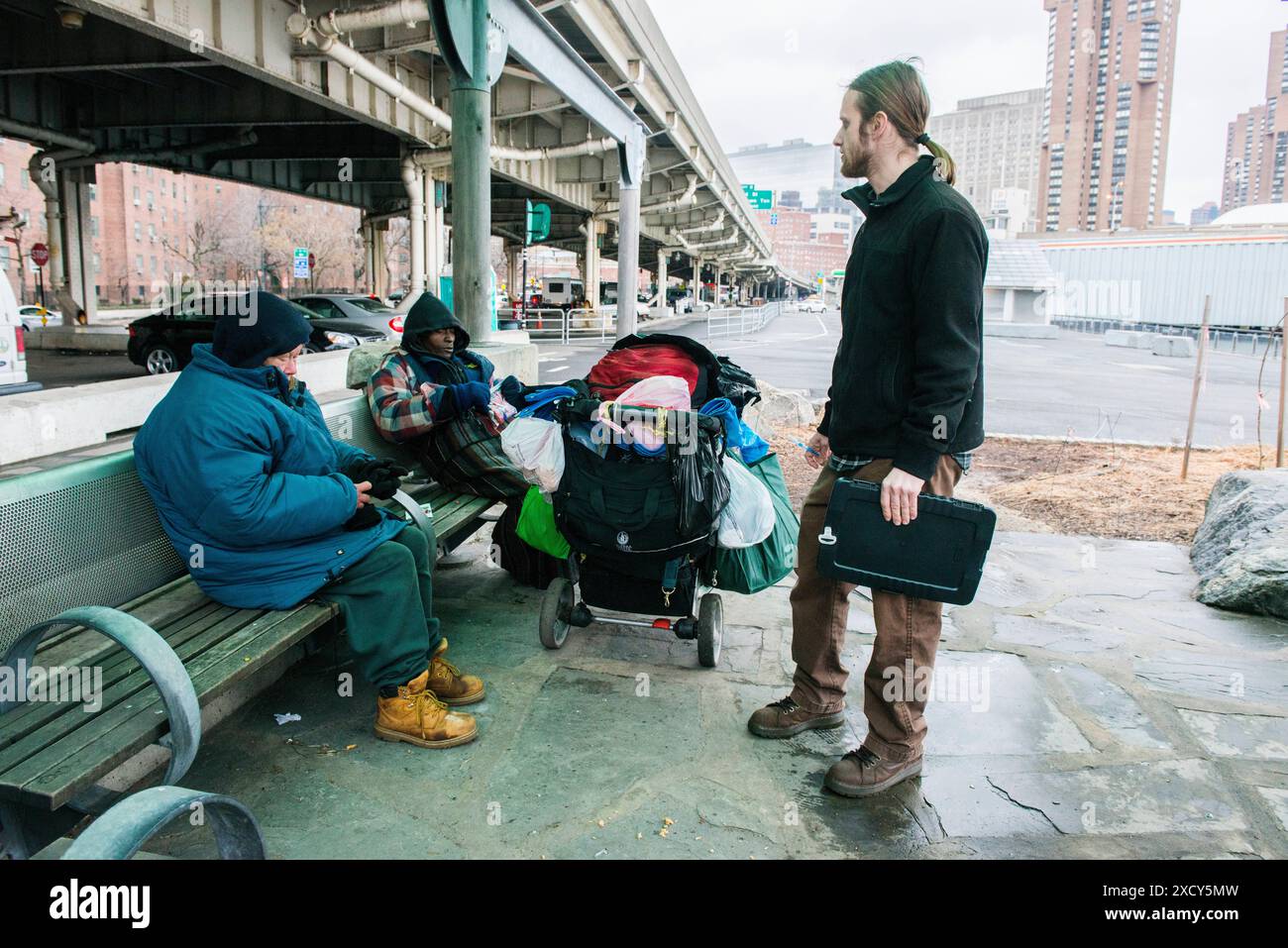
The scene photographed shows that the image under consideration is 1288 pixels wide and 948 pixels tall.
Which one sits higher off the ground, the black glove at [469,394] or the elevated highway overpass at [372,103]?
the elevated highway overpass at [372,103]

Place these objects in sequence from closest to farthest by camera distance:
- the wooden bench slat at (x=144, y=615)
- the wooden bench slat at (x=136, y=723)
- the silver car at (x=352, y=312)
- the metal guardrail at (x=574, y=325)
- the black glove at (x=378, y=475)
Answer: the wooden bench slat at (x=136, y=723), the wooden bench slat at (x=144, y=615), the black glove at (x=378, y=475), the silver car at (x=352, y=312), the metal guardrail at (x=574, y=325)

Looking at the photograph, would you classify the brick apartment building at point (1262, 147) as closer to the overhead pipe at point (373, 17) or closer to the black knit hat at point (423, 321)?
the overhead pipe at point (373, 17)

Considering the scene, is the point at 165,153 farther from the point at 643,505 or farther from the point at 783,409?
the point at 643,505

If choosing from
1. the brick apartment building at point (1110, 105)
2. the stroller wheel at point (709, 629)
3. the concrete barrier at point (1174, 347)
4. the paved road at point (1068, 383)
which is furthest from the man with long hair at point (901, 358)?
the brick apartment building at point (1110, 105)

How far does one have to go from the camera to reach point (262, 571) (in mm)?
3131

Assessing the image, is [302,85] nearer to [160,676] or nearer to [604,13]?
[604,13]

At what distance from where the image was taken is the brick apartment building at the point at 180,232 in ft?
220

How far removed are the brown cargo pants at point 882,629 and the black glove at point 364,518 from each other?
5.30 ft

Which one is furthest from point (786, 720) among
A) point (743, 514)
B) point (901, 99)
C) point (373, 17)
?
point (373, 17)

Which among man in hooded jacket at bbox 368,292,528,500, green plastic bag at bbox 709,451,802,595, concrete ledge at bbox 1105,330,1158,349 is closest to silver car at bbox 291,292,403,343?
man in hooded jacket at bbox 368,292,528,500

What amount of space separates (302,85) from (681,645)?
1495 cm

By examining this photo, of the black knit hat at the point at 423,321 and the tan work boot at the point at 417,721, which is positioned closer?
the tan work boot at the point at 417,721
